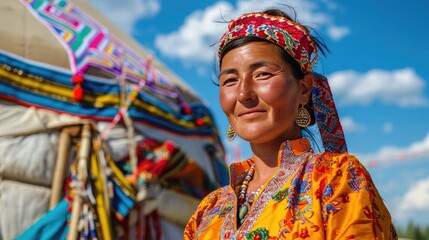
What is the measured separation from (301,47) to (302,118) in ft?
0.49

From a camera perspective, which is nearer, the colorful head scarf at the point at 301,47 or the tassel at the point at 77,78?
the colorful head scarf at the point at 301,47

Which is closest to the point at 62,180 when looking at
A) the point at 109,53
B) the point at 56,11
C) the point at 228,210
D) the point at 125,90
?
the point at 125,90

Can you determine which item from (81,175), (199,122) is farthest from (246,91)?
(199,122)

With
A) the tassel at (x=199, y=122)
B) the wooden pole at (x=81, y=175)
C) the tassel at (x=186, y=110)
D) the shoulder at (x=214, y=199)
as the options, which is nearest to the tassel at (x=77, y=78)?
the wooden pole at (x=81, y=175)

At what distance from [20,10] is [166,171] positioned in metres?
1.56

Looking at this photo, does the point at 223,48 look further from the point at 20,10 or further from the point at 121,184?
the point at 20,10

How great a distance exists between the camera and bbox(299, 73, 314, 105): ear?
1.31 m

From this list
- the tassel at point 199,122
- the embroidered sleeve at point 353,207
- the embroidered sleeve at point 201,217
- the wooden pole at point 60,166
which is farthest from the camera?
the tassel at point 199,122

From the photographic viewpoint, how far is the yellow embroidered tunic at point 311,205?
105 cm

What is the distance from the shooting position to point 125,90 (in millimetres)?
4336

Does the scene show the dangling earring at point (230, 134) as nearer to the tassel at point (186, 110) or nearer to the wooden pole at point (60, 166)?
the wooden pole at point (60, 166)

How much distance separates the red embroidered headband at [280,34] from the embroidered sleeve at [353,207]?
0.88 feet

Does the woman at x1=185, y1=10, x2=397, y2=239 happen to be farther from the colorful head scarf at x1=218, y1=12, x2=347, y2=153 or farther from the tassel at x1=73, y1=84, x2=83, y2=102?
the tassel at x1=73, y1=84, x2=83, y2=102

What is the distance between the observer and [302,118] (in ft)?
4.29
